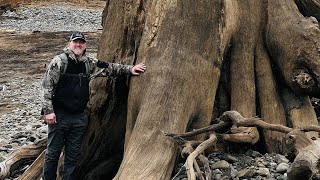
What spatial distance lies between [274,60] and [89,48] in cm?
2143

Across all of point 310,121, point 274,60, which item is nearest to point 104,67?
point 274,60

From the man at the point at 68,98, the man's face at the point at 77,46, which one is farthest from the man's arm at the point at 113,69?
the man's face at the point at 77,46

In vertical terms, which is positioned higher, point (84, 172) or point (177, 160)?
point (177, 160)

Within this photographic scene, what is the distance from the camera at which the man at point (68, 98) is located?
5961mm

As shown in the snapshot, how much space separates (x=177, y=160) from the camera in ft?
19.9

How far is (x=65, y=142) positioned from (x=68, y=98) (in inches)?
25.5

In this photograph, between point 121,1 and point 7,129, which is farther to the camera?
point 7,129

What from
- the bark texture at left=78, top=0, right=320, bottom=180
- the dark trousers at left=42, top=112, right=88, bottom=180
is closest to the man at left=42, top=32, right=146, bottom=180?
the dark trousers at left=42, top=112, right=88, bottom=180

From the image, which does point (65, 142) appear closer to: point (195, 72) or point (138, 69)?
point (138, 69)

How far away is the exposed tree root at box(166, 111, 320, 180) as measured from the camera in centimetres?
449

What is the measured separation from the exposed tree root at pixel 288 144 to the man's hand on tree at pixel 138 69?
948 mm

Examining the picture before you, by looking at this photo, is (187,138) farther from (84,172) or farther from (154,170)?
(84,172)

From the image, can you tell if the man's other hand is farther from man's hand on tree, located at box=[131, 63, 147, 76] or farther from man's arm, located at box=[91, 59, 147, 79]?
man's hand on tree, located at box=[131, 63, 147, 76]

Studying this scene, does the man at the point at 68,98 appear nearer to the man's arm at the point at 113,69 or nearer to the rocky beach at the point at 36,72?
the man's arm at the point at 113,69
